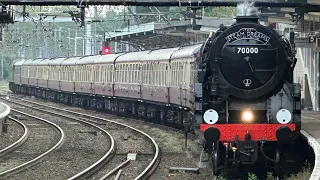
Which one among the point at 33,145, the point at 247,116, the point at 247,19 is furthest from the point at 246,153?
the point at 33,145

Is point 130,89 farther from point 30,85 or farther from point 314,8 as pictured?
point 30,85

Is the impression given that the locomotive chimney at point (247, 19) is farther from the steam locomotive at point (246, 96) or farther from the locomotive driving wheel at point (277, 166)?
the locomotive driving wheel at point (277, 166)

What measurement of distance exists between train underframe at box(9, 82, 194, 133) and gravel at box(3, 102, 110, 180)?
7.81 feet

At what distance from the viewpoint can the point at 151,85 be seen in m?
24.6

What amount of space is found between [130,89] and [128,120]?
1.59 m

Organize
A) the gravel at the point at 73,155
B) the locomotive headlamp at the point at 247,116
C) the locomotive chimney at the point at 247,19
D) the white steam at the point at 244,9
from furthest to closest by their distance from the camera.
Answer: the white steam at the point at 244,9 → the gravel at the point at 73,155 → the locomotive chimney at the point at 247,19 → the locomotive headlamp at the point at 247,116

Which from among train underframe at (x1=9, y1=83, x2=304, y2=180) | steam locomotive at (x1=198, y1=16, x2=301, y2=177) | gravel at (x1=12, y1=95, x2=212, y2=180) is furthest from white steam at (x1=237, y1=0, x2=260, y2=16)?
gravel at (x1=12, y1=95, x2=212, y2=180)

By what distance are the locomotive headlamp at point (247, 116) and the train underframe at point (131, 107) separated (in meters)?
4.14

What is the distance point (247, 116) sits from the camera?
12.8 meters

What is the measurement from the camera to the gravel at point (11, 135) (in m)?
19.7

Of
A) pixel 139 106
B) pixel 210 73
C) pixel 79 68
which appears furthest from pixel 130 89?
pixel 210 73

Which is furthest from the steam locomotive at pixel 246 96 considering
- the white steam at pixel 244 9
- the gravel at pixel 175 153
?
the white steam at pixel 244 9

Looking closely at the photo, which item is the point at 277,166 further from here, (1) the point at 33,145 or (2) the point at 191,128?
(1) the point at 33,145

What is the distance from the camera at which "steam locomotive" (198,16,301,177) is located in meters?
12.6
